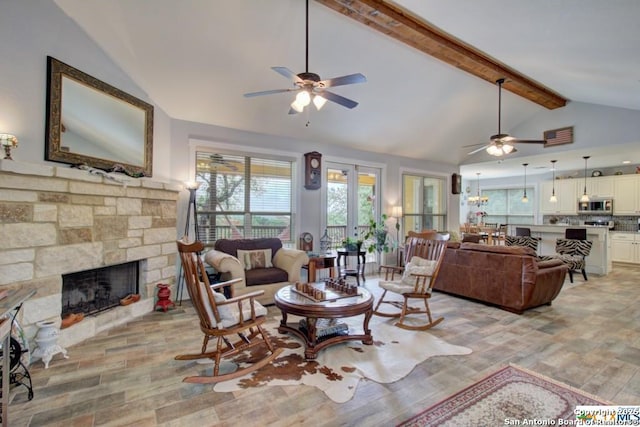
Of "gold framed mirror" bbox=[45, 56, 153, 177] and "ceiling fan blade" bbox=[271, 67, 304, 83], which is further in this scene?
"gold framed mirror" bbox=[45, 56, 153, 177]

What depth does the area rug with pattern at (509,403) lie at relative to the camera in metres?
1.98

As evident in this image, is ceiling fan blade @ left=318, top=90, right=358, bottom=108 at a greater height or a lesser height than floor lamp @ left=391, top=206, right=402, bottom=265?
greater

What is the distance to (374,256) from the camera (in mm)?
6961

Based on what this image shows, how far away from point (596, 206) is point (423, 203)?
5.13 m

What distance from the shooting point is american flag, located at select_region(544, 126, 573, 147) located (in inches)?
250

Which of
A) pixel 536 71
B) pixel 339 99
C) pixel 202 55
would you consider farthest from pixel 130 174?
pixel 536 71

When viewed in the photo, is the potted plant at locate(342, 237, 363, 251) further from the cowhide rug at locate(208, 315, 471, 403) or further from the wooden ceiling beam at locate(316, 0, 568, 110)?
the wooden ceiling beam at locate(316, 0, 568, 110)

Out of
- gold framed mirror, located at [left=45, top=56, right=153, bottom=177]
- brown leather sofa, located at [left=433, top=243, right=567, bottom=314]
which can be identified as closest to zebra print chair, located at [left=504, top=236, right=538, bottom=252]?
brown leather sofa, located at [left=433, top=243, right=567, bottom=314]

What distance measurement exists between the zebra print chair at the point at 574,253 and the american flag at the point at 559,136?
6.87 ft

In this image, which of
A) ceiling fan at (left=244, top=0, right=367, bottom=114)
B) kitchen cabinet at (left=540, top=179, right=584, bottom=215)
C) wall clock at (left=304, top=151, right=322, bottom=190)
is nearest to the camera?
ceiling fan at (left=244, top=0, right=367, bottom=114)

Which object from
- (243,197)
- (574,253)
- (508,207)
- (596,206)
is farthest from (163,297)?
(508,207)

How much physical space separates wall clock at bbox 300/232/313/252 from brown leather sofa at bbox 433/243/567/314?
94.0 inches

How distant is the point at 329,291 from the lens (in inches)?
133

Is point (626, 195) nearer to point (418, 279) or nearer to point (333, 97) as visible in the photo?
point (418, 279)
